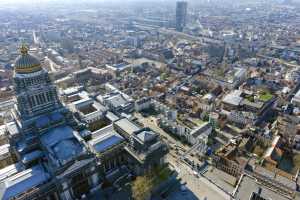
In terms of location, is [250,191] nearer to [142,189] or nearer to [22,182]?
[142,189]

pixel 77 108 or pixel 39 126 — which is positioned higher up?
pixel 39 126

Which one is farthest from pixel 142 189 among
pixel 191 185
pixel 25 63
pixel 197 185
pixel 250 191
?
pixel 25 63

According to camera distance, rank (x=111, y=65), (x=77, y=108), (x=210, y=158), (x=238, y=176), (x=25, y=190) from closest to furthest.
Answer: (x=25, y=190) < (x=238, y=176) < (x=210, y=158) < (x=77, y=108) < (x=111, y=65)

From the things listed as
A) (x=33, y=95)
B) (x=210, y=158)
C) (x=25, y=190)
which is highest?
(x=33, y=95)

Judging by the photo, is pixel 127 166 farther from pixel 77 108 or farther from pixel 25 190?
pixel 77 108

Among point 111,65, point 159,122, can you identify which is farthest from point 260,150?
point 111,65

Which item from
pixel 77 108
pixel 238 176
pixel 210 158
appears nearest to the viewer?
pixel 238 176

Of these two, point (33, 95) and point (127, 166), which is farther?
point (127, 166)
